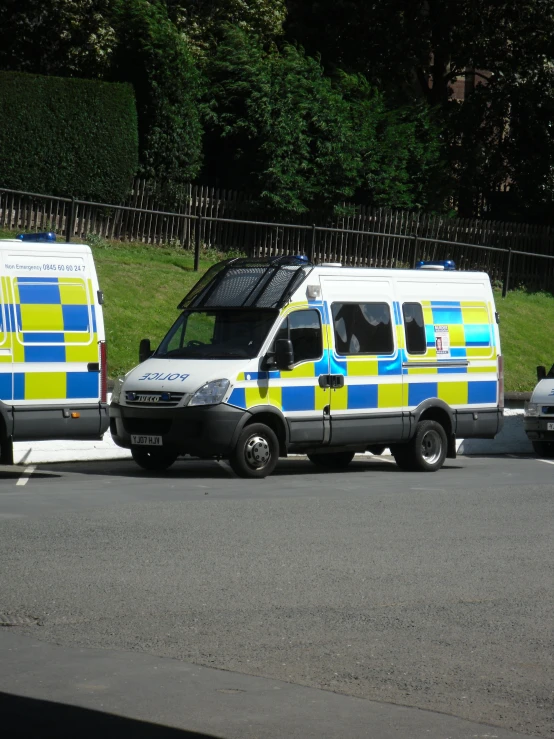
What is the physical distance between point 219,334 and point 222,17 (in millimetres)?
22860

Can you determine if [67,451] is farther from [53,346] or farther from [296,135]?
[296,135]

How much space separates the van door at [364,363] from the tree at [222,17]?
20334 mm

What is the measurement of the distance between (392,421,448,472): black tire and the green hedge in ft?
42.0

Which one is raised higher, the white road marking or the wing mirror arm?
the wing mirror arm

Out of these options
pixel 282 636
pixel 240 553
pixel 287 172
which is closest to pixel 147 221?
pixel 287 172

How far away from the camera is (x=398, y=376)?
16.2m

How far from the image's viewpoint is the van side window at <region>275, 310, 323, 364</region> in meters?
15.2

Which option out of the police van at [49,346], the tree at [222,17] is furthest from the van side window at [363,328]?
the tree at [222,17]

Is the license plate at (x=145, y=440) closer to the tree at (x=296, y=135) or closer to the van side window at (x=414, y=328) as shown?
the van side window at (x=414, y=328)

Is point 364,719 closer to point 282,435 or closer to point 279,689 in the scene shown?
point 279,689

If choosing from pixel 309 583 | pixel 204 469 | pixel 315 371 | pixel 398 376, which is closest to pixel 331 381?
pixel 315 371

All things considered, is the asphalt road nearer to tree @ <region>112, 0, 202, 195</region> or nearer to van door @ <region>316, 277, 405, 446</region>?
van door @ <region>316, 277, 405, 446</region>

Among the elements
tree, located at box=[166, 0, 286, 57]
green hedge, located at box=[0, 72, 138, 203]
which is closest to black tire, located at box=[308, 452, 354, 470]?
green hedge, located at box=[0, 72, 138, 203]

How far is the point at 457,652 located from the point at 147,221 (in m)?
21.9
